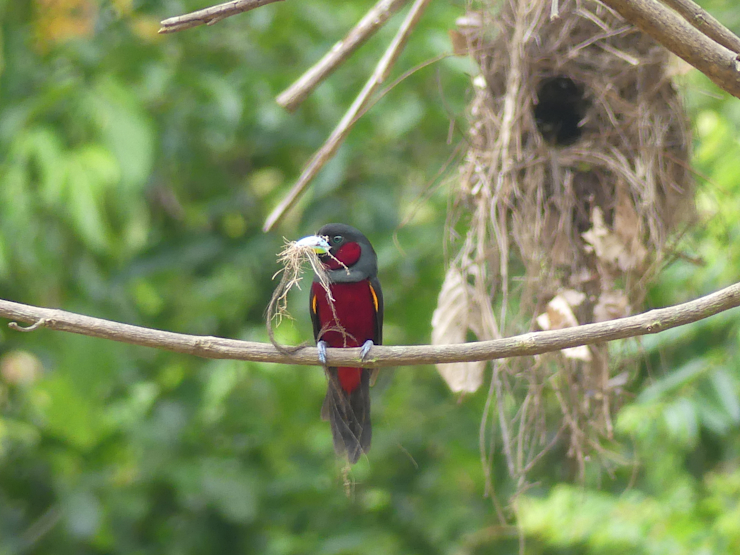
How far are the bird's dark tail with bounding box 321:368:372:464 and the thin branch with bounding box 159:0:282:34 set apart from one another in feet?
3.85

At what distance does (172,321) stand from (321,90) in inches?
73.3

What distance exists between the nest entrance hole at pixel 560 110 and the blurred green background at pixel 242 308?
72 cm

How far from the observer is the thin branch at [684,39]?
5.38ft

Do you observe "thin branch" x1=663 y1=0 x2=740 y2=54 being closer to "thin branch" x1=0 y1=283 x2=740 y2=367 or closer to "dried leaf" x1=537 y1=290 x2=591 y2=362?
"thin branch" x1=0 y1=283 x2=740 y2=367

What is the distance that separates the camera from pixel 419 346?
6.05 ft

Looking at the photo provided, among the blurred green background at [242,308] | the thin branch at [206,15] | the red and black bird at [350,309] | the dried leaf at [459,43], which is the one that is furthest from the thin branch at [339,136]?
the blurred green background at [242,308]

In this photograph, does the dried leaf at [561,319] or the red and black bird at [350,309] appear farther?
the red and black bird at [350,309]

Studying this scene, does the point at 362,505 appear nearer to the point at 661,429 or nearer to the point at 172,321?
the point at 172,321

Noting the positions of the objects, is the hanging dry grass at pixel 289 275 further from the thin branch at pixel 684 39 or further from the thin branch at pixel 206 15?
the thin branch at pixel 684 39

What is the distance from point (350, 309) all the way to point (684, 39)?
5.35 ft

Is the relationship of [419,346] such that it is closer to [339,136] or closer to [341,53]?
[339,136]

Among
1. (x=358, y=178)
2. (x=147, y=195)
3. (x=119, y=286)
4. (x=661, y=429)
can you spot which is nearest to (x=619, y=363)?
(x=661, y=429)

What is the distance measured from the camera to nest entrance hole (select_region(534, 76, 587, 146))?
2840 millimetres

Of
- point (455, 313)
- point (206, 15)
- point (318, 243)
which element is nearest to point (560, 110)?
point (455, 313)
